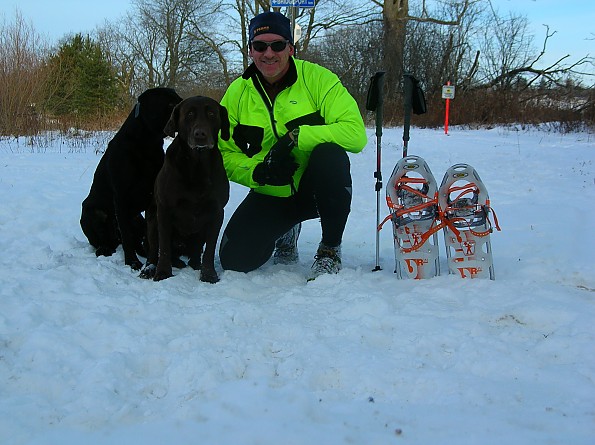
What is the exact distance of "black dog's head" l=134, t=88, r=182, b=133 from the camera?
265cm

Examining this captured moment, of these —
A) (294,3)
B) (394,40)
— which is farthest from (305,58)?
(294,3)

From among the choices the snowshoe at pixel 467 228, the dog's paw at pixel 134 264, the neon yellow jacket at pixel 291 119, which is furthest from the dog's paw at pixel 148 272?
the snowshoe at pixel 467 228

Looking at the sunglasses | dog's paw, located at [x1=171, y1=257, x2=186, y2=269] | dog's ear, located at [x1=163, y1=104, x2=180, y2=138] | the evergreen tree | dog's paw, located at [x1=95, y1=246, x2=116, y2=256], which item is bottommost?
dog's paw, located at [x1=171, y1=257, x2=186, y2=269]

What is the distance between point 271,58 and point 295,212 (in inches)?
32.9

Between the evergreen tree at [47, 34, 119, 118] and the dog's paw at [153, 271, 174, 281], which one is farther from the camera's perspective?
the evergreen tree at [47, 34, 119, 118]

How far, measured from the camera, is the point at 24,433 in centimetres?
125

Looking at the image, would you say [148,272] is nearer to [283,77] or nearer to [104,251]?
[104,251]

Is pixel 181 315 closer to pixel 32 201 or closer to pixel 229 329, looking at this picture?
pixel 229 329

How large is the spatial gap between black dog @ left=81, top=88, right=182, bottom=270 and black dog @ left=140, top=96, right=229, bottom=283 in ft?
0.71

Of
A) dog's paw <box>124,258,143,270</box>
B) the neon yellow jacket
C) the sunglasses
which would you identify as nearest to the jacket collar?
the neon yellow jacket

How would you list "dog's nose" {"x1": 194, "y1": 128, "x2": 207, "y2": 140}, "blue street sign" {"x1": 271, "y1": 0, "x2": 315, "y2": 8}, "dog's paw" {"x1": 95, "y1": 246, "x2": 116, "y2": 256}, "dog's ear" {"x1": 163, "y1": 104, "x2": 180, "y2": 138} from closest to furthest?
"dog's nose" {"x1": 194, "y1": 128, "x2": 207, "y2": 140}
"dog's ear" {"x1": 163, "y1": 104, "x2": 180, "y2": 138}
"dog's paw" {"x1": 95, "y1": 246, "x2": 116, "y2": 256}
"blue street sign" {"x1": 271, "y1": 0, "x2": 315, "y2": 8}

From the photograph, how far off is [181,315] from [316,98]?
1357 mm

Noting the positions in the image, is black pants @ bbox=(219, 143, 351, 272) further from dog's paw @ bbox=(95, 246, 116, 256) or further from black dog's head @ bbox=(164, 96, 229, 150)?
dog's paw @ bbox=(95, 246, 116, 256)

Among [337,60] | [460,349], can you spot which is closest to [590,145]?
[460,349]
